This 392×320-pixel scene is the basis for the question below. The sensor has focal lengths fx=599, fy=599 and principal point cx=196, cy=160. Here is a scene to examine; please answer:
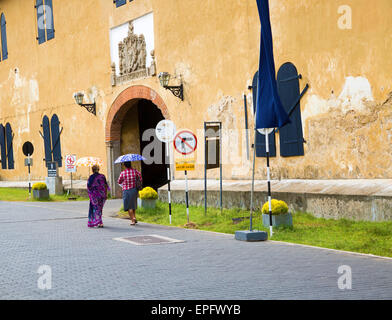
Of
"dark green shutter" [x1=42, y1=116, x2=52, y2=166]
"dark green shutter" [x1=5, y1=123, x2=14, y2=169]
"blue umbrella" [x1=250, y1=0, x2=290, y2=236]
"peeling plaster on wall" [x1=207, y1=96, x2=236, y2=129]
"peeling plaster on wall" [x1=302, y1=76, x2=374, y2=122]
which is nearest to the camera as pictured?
"blue umbrella" [x1=250, y1=0, x2=290, y2=236]

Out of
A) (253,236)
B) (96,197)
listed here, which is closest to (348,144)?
(253,236)

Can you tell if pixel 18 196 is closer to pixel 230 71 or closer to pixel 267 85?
pixel 230 71

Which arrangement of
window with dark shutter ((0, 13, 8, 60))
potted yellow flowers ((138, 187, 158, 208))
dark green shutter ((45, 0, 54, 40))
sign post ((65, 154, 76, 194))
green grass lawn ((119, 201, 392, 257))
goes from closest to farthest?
green grass lawn ((119, 201, 392, 257)) → potted yellow flowers ((138, 187, 158, 208)) → sign post ((65, 154, 76, 194)) → dark green shutter ((45, 0, 54, 40)) → window with dark shutter ((0, 13, 8, 60))

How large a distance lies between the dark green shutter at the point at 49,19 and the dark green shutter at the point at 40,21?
0.41 meters

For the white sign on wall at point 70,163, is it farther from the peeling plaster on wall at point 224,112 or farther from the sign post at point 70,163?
the peeling plaster on wall at point 224,112

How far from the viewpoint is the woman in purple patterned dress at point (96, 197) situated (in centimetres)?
1420

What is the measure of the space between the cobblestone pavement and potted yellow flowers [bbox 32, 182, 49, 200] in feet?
37.3

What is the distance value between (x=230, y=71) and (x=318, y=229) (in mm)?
6991

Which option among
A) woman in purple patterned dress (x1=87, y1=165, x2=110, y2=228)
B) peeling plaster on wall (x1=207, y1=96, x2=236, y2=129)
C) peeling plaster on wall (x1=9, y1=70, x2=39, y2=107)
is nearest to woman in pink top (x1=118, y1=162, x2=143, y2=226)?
woman in purple patterned dress (x1=87, y1=165, x2=110, y2=228)

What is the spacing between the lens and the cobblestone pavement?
6566 mm

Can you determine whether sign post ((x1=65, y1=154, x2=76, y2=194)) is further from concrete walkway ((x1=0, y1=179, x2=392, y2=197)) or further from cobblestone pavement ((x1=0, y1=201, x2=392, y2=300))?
cobblestone pavement ((x1=0, y1=201, x2=392, y2=300))

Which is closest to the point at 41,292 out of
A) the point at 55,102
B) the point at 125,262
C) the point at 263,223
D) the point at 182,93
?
the point at 125,262

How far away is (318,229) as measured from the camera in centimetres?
1191

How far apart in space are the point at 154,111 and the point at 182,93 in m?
5.28
